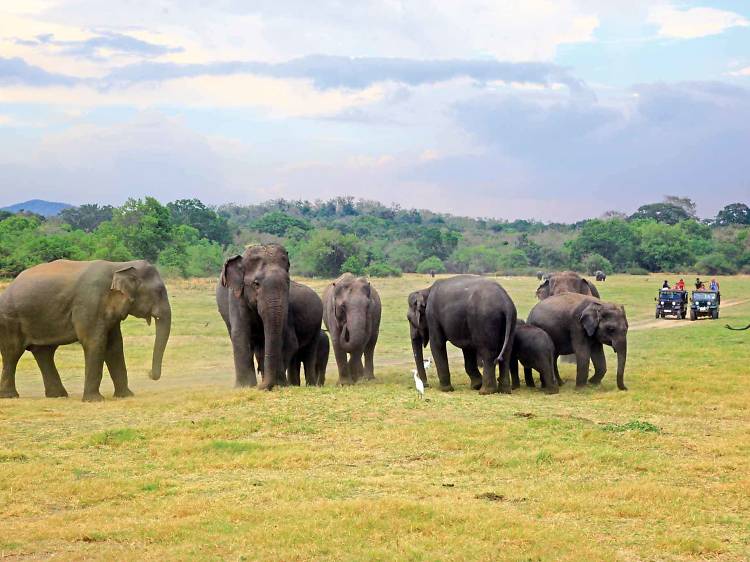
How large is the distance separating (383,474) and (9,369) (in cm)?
966

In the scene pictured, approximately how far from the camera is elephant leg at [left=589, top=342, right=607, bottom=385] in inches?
773

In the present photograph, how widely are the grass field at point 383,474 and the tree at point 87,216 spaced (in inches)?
3787

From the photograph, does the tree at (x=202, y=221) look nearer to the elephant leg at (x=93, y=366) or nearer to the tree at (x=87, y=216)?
the tree at (x=87, y=216)

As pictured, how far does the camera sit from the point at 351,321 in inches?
779

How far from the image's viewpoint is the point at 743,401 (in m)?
17.5

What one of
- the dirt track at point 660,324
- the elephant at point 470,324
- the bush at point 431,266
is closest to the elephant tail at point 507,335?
the elephant at point 470,324

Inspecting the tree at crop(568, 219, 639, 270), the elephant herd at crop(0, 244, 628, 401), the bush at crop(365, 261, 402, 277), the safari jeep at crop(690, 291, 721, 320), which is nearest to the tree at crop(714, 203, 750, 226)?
the tree at crop(568, 219, 639, 270)

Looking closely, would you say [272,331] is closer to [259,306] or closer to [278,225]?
[259,306]

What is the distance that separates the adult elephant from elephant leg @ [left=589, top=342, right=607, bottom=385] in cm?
565

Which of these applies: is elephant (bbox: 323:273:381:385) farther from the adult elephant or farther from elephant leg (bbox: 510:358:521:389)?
elephant leg (bbox: 510:358:521:389)

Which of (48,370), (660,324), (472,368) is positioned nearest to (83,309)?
(48,370)

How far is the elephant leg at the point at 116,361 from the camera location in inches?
754

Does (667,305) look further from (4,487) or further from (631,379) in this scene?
(4,487)

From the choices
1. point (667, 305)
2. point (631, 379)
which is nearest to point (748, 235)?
point (667, 305)
